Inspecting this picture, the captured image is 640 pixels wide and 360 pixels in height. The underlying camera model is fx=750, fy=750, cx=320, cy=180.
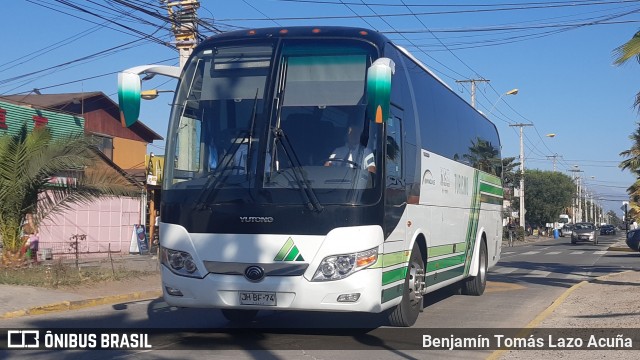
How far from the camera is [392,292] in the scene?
30.0 ft

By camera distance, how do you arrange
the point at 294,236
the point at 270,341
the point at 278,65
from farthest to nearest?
the point at 270,341, the point at 278,65, the point at 294,236

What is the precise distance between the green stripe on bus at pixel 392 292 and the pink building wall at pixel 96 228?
16516 mm

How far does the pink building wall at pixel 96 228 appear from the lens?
81.3ft

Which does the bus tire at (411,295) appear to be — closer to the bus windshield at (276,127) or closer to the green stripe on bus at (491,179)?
the bus windshield at (276,127)

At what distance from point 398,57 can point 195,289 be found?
13.4ft

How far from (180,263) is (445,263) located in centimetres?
517

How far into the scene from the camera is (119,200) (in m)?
28.6

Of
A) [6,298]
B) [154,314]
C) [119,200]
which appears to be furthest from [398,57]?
→ [119,200]

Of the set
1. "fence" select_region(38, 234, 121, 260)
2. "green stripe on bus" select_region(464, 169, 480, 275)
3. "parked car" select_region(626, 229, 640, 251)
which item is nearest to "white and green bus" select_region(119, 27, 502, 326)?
"green stripe on bus" select_region(464, 169, 480, 275)

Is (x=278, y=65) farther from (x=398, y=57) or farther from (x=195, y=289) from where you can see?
(x=195, y=289)

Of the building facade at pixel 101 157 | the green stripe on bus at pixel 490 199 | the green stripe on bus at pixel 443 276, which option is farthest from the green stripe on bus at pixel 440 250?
the building facade at pixel 101 157

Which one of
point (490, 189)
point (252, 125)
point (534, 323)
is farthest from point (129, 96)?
point (490, 189)

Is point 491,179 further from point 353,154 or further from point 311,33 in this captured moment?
point 353,154

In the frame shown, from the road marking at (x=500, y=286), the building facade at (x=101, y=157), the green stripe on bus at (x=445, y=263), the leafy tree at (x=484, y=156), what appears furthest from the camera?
the building facade at (x=101, y=157)
